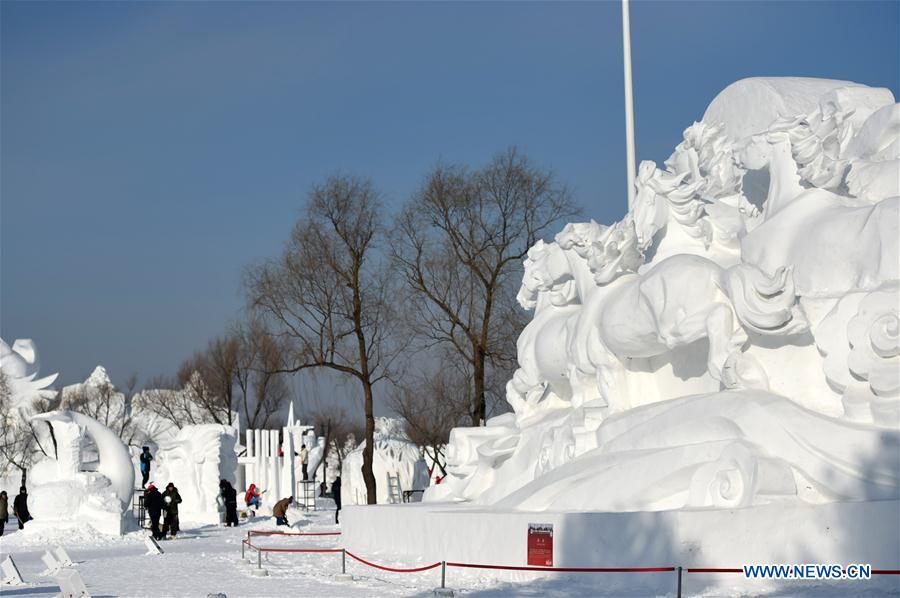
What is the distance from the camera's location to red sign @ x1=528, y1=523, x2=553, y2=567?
38.8ft

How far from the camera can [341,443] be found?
6794 centimetres

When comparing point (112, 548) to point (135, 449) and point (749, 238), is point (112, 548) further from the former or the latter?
point (135, 449)

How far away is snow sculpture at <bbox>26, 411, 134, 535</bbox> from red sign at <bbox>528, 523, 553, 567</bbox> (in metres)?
12.4

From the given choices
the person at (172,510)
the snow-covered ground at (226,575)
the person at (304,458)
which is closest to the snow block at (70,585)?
the snow-covered ground at (226,575)

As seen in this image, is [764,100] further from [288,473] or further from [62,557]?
[288,473]

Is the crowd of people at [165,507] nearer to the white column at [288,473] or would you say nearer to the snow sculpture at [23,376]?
the white column at [288,473]

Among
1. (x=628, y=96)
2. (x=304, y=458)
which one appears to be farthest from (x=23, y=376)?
(x=628, y=96)

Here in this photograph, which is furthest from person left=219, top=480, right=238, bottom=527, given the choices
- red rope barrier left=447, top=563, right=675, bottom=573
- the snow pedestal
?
the snow pedestal

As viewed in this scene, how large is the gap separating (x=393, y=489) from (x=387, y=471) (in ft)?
3.29

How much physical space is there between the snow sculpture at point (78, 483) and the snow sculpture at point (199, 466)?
600 centimetres

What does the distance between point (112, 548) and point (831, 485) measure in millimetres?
13083

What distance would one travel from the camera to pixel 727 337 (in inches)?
503

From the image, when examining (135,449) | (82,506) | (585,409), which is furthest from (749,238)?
(135,449)

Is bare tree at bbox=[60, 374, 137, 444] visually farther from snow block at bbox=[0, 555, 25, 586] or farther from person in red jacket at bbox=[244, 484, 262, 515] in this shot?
snow block at bbox=[0, 555, 25, 586]
